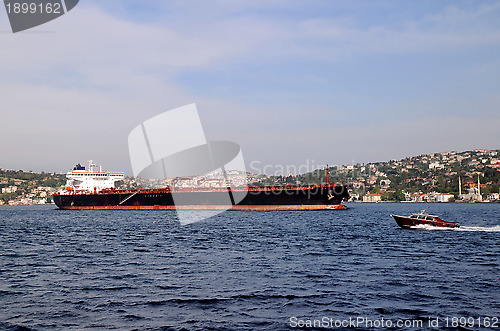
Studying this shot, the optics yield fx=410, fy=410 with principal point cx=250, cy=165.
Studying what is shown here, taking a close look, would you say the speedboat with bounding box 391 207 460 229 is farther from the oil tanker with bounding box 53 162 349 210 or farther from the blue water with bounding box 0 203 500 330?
the oil tanker with bounding box 53 162 349 210

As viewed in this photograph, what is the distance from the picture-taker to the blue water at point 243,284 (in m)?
14.0

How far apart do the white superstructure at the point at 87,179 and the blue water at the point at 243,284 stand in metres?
83.3

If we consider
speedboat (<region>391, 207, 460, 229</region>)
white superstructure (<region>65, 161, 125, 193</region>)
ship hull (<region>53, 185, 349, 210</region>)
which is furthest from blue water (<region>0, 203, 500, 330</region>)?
white superstructure (<region>65, 161, 125, 193</region>)

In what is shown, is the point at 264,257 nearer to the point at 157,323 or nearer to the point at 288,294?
the point at 288,294

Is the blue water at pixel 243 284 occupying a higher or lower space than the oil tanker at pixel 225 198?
lower

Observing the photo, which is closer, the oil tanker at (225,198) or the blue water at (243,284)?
the blue water at (243,284)

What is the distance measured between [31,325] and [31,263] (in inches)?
512

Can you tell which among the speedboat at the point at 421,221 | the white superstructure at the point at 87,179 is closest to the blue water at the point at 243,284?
the speedboat at the point at 421,221

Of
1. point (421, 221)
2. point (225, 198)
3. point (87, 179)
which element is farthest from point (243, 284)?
→ point (87, 179)

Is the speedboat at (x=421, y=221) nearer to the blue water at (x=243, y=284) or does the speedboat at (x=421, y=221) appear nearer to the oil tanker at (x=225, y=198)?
the blue water at (x=243, y=284)

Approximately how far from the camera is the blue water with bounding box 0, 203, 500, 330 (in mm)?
13992

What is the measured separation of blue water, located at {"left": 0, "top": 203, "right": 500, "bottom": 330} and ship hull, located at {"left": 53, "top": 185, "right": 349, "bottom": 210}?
45350 millimetres

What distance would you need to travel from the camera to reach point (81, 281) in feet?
64.3

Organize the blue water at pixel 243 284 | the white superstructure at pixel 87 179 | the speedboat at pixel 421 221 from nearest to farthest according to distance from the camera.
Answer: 1. the blue water at pixel 243 284
2. the speedboat at pixel 421 221
3. the white superstructure at pixel 87 179
